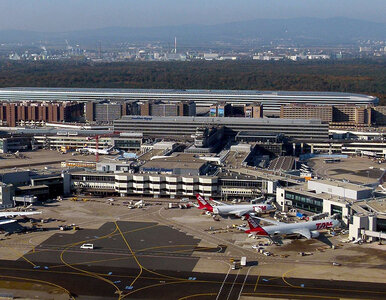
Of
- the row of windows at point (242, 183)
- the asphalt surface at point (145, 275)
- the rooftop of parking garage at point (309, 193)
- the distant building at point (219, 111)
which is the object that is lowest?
the asphalt surface at point (145, 275)

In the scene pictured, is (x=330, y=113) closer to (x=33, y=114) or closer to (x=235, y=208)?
(x=33, y=114)

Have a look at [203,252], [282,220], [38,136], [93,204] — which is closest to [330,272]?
[203,252]

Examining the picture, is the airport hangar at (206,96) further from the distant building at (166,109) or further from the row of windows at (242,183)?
the row of windows at (242,183)

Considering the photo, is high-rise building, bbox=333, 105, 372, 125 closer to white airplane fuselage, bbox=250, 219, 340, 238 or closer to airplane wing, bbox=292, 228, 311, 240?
white airplane fuselage, bbox=250, 219, 340, 238

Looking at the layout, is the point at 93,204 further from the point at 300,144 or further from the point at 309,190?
the point at 300,144

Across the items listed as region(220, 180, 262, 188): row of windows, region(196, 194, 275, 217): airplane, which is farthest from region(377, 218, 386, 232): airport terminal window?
region(220, 180, 262, 188): row of windows

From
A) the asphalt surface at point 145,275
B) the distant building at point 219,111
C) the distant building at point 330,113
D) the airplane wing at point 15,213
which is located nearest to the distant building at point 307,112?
the distant building at point 330,113
